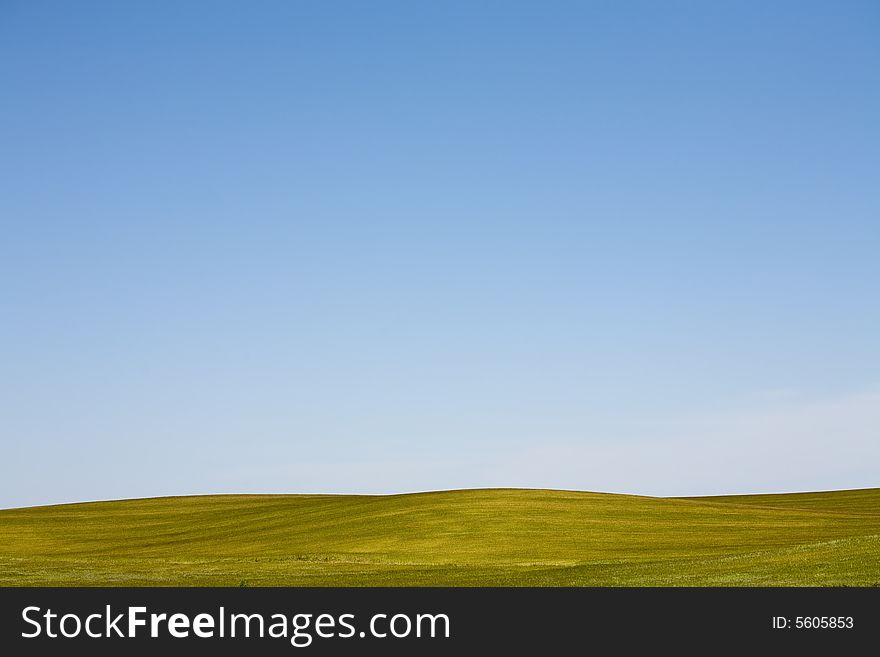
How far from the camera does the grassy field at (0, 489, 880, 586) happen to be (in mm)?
27719

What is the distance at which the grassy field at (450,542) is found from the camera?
2772 centimetres

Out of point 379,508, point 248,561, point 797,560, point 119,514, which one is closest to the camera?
point 797,560

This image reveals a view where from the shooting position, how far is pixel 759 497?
83.1 m

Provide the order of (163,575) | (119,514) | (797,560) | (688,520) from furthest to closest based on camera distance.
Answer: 1. (119,514)
2. (688,520)
3. (163,575)
4. (797,560)

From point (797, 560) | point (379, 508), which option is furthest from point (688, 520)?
point (797, 560)

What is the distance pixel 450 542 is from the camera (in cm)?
4269
